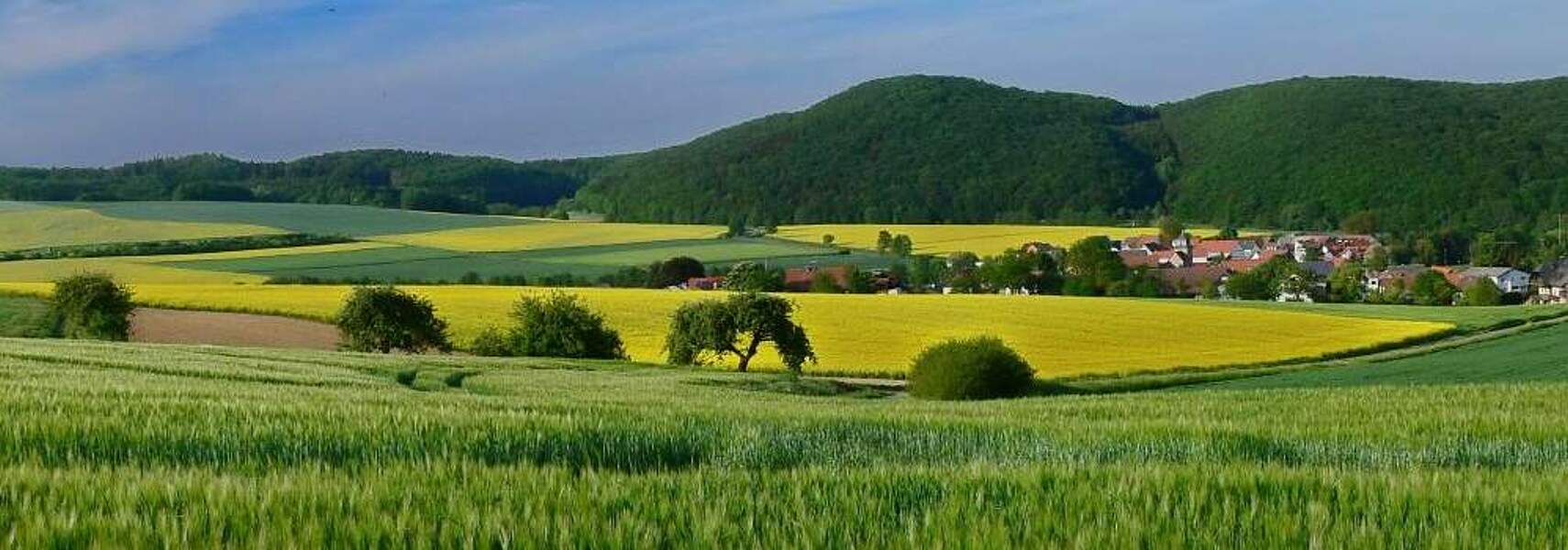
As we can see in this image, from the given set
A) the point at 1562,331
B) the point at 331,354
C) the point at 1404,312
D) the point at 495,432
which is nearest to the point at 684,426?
the point at 495,432

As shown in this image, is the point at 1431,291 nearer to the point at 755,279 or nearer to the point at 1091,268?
the point at 1091,268

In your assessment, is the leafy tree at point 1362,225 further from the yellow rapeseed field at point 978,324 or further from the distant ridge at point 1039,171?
the yellow rapeseed field at point 978,324

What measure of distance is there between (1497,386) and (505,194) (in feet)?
521

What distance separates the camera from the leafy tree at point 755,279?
247ft

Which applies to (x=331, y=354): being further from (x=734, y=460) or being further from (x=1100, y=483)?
(x=1100, y=483)

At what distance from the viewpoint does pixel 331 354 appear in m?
37.0

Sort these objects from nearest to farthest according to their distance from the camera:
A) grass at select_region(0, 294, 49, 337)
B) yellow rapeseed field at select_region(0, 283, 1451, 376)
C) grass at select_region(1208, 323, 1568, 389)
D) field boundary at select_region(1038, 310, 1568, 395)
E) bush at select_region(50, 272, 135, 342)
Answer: grass at select_region(1208, 323, 1568, 389) < field boundary at select_region(1038, 310, 1568, 395) < yellow rapeseed field at select_region(0, 283, 1451, 376) < bush at select_region(50, 272, 135, 342) < grass at select_region(0, 294, 49, 337)

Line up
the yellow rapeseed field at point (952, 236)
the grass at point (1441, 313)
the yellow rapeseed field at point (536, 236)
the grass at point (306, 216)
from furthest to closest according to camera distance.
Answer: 1. the yellow rapeseed field at point (952, 236)
2. the grass at point (306, 216)
3. the yellow rapeseed field at point (536, 236)
4. the grass at point (1441, 313)

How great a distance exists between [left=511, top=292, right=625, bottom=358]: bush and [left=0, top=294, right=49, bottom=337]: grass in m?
20.7

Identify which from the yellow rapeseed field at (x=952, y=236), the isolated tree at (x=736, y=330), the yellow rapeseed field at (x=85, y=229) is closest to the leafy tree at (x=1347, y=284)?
the yellow rapeseed field at (x=952, y=236)

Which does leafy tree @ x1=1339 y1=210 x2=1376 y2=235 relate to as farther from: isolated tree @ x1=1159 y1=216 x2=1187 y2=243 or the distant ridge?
isolated tree @ x1=1159 y1=216 x2=1187 y2=243

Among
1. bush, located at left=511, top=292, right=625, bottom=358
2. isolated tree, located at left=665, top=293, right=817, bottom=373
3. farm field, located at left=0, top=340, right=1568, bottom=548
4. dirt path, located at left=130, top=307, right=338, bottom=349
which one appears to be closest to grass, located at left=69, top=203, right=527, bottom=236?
dirt path, located at left=130, top=307, right=338, bottom=349

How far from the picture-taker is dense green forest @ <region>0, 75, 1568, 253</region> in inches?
5605

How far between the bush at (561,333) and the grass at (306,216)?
4914 centimetres
